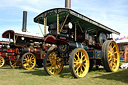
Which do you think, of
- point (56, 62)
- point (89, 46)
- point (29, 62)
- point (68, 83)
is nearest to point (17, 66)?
point (29, 62)

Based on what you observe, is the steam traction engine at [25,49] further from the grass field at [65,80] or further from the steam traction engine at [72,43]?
the grass field at [65,80]

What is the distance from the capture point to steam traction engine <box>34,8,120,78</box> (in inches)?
219

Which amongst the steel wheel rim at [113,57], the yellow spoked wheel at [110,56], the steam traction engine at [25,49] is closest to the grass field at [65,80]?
the yellow spoked wheel at [110,56]

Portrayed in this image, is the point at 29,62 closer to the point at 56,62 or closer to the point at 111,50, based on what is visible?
the point at 56,62

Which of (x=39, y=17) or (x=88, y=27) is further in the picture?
(x=88, y=27)

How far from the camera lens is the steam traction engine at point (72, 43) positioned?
555cm

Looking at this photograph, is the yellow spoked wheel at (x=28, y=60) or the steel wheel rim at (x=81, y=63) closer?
the steel wheel rim at (x=81, y=63)

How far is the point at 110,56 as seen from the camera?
→ 22.3 ft

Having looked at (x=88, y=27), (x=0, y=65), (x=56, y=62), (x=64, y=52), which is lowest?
(x=0, y=65)

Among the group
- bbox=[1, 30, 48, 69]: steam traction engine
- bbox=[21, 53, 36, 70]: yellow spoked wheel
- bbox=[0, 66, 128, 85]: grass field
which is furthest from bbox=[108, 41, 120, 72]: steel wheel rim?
bbox=[21, 53, 36, 70]: yellow spoked wheel

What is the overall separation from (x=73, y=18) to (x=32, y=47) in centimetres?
453

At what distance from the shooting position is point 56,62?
634cm

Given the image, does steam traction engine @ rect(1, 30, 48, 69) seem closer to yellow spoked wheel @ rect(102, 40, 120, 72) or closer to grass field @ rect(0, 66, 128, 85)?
grass field @ rect(0, 66, 128, 85)

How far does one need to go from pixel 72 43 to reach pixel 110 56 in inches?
82.0
